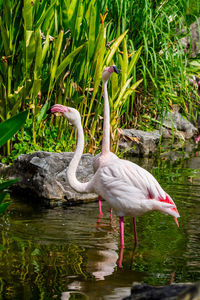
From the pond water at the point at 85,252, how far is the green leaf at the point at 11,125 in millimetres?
573

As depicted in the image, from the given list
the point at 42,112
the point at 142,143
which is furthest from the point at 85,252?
the point at 142,143

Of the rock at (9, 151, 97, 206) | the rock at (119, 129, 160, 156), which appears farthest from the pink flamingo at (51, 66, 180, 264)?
the rock at (119, 129, 160, 156)

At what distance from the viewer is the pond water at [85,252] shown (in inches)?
109

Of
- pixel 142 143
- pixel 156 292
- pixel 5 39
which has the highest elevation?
pixel 5 39

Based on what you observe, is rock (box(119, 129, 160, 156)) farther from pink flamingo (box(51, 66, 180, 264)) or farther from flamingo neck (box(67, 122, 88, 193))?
pink flamingo (box(51, 66, 180, 264))

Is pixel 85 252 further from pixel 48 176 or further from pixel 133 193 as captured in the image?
pixel 48 176

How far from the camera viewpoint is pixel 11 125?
2.41 meters

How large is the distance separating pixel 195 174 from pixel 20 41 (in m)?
3.07

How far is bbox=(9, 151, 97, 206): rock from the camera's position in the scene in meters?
4.94

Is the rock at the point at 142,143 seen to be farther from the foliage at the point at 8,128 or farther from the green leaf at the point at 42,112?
the foliage at the point at 8,128

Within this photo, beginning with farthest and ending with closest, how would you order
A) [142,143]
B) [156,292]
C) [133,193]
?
[142,143], [133,193], [156,292]

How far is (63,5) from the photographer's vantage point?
546 centimetres

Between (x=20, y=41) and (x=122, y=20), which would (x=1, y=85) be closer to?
(x=20, y=41)

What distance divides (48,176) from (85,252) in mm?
1651
